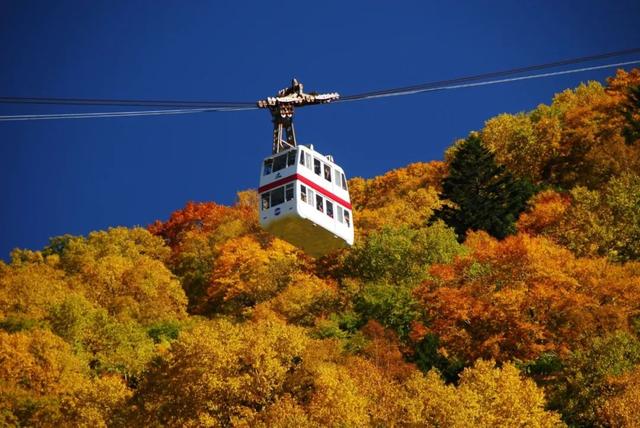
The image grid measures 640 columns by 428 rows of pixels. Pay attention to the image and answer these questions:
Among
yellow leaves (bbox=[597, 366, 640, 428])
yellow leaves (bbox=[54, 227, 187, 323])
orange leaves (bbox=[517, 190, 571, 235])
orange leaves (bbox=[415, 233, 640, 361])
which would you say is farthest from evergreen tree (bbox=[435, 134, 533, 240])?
yellow leaves (bbox=[597, 366, 640, 428])

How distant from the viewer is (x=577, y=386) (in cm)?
6003

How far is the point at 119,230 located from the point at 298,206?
8082 centimetres

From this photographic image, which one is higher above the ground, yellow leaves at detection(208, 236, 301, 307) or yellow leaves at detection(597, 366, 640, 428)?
yellow leaves at detection(208, 236, 301, 307)

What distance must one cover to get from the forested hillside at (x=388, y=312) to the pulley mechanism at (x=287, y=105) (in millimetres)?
12997

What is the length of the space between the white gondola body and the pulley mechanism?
1.33 meters

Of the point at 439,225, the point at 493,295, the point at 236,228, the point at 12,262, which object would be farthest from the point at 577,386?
the point at 12,262

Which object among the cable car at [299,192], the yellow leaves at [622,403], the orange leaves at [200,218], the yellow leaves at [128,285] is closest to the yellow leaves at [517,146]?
the orange leaves at [200,218]

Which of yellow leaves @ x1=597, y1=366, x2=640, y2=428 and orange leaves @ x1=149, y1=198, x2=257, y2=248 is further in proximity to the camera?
orange leaves @ x1=149, y1=198, x2=257, y2=248

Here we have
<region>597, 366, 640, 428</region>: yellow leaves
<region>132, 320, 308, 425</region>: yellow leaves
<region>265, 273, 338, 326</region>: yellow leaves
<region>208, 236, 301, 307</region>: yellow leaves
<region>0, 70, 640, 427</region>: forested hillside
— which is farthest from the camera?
<region>208, 236, 301, 307</region>: yellow leaves

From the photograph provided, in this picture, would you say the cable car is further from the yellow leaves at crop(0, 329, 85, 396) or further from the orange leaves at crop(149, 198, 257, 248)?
the orange leaves at crop(149, 198, 257, 248)

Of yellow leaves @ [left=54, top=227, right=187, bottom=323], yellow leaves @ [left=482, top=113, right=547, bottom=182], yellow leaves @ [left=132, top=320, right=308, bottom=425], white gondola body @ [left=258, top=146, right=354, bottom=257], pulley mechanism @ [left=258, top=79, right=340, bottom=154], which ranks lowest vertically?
yellow leaves @ [left=132, top=320, right=308, bottom=425]

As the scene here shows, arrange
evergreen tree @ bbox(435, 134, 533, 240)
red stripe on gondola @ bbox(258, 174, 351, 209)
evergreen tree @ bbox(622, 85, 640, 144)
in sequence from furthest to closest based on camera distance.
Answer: evergreen tree @ bbox(622, 85, 640, 144)
evergreen tree @ bbox(435, 134, 533, 240)
red stripe on gondola @ bbox(258, 174, 351, 209)

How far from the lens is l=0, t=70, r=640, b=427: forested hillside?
59.6 meters

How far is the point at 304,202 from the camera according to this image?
166 feet
